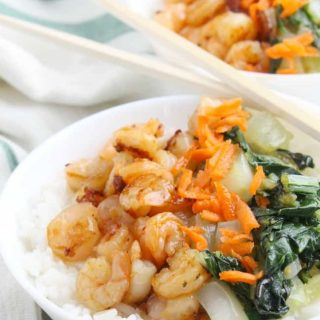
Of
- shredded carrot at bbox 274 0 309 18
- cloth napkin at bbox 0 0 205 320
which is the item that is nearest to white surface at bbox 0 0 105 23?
cloth napkin at bbox 0 0 205 320

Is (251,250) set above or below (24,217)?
above

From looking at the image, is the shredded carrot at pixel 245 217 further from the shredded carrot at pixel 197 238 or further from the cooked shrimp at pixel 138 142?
the cooked shrimp at pixel 138 142

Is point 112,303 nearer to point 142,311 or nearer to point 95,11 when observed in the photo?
point 142,311

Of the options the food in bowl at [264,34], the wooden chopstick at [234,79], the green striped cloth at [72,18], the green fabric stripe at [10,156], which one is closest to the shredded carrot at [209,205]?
the wooden chopstick at [234,79]

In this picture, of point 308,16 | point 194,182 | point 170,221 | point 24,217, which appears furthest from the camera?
point 308,16

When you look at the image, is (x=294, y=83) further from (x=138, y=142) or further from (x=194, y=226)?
(x=194, y=226)

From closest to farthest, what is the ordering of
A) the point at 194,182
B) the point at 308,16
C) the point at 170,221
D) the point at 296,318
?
the point at 296,318 < the point at 170,221 < the point at 194,182 < the point at 308,16

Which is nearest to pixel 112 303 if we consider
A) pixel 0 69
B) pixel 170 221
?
pixel 170 221

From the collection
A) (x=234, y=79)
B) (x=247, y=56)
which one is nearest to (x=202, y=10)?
(x=247, y=56)

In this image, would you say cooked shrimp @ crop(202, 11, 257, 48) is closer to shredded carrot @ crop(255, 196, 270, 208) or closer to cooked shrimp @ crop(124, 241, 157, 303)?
shredded carrot @ crop(255, 196, 270, 208)
